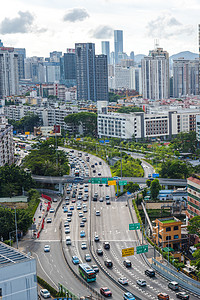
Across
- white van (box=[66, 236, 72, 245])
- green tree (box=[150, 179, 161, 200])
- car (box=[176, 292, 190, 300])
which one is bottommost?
car (box=[176, 292, 190, 300])

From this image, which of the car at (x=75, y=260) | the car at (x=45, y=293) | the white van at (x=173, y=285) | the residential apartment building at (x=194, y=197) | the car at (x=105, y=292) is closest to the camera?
the car at (x=45, y=293)

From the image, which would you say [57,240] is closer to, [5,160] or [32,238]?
[32,238]

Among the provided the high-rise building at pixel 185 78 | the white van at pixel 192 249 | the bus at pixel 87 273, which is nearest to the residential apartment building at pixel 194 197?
the white van at pixel 192 249

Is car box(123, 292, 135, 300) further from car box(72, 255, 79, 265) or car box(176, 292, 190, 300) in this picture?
car box(72, 255, 79, 265)

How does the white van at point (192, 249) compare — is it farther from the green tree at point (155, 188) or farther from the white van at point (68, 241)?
the green tree at point (155, 188)

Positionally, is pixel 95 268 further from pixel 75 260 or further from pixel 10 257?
pixel 10 257

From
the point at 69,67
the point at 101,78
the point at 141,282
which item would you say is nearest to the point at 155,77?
the point at 101,78

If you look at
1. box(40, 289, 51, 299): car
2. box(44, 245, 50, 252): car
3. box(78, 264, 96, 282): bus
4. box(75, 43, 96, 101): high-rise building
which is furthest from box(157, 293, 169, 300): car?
box(75, 43, 96, 101): high-rise building
